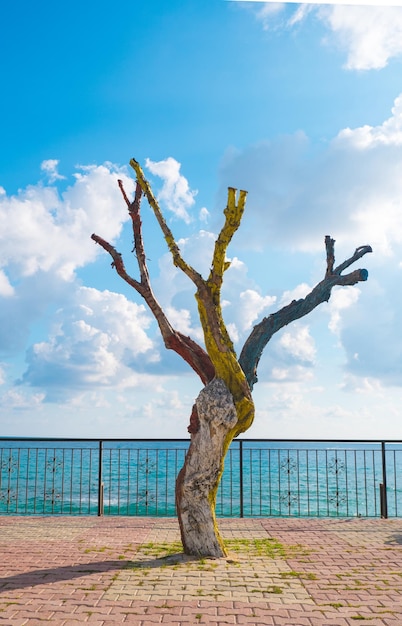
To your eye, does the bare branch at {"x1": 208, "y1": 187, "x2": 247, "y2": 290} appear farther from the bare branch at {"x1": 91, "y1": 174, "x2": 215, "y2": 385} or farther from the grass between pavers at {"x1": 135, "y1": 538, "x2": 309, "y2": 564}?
the grass between pavers at {"x1": 135, "y1": 538, "x2": 309, "y2": 564}

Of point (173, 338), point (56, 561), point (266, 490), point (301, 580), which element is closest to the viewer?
point (301, 580)

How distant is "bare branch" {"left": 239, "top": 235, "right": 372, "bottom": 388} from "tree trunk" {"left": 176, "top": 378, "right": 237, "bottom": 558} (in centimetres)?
81

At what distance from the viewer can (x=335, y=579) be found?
6105 millimetres

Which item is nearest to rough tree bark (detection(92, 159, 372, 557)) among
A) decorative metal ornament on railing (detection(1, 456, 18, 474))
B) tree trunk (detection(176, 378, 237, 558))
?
tree trunk (detection(176, 378, 237, 558))

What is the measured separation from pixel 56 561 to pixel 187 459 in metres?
1.91

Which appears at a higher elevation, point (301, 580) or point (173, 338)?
point (173, 338)

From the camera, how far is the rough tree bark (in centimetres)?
701

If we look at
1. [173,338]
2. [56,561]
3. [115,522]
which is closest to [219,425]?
[173,338]

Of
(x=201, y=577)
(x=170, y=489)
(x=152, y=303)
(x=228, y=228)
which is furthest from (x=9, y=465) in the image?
(x=170, y=489)

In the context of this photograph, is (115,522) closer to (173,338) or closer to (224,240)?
(173,338)

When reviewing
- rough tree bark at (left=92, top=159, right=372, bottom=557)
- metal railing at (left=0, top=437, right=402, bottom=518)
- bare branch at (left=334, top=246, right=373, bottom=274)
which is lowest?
metal railing at (left=0, top=437, right=402, bottom=518)

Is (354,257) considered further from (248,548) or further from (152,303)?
(248,548)

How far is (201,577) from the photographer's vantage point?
19.7 feet

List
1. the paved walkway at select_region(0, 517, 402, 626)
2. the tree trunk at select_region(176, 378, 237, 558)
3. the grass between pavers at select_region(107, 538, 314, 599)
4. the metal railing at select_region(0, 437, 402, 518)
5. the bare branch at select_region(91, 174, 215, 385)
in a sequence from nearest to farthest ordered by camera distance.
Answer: the paved walkway at select_region(0, 517, 402, 626)
the grass between pavers at select_region(107, 538, 314, 599)
the tree trunk at select_region(176, 378, 237, 558)
the bare branch at select_region(91, 174, 215, 385)
the metal railing at select_region(0, 437, 402, 518)
